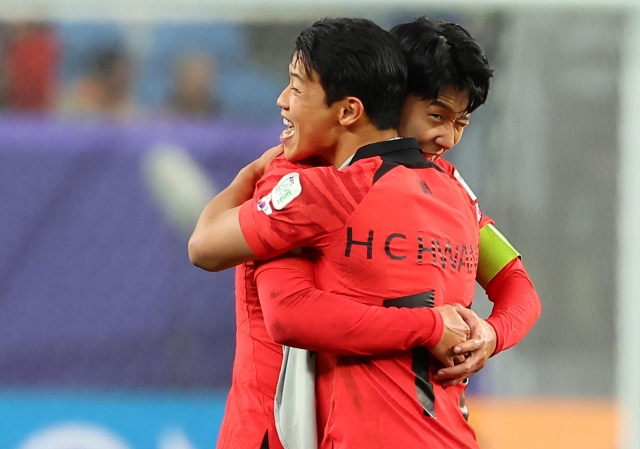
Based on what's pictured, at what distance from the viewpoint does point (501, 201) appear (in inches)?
Answer: 93.8

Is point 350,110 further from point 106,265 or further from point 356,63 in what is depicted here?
point 106,265

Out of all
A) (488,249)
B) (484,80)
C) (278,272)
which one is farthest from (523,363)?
(278,272)

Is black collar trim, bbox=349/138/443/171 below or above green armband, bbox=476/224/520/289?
above

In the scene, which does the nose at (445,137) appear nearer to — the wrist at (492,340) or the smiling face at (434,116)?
the smiling face at (434,116)


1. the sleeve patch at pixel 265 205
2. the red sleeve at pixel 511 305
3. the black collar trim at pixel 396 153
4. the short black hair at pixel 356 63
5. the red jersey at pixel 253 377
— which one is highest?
the short black hair at pixel 356 63

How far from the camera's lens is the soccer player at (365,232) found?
98 cm

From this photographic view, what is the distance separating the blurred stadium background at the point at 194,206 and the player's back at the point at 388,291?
130 cm

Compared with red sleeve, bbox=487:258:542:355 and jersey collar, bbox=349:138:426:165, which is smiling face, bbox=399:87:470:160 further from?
red sleeve, bbox=487:258:542:355

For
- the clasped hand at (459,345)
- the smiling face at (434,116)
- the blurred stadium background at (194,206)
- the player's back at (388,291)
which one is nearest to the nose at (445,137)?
the smiling face at (434,116)

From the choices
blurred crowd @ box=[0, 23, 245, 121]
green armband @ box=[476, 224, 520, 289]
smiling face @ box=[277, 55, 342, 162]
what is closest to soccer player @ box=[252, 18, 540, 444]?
green armband @ box=[476, 224, 520, 289]

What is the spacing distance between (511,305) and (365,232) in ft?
0.95

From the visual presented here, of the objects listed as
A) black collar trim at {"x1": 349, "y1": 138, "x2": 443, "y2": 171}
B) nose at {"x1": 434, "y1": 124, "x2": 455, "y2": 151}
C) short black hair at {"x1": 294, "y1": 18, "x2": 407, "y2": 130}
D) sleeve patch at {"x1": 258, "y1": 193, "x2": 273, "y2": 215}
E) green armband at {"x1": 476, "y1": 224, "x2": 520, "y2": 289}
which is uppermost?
short black hair at {"x1": 294, "y1": 18, "x2": 407, "y2": 130}

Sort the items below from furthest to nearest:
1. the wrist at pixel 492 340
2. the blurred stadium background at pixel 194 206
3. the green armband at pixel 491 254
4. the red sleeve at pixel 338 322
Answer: the blurred stadium background at pixel 194 206 < the green armband at pixel 491 254 < the wrist at pixel 492 340 < the red sleeve at pixel 338 322

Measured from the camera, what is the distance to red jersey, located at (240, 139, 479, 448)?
0.98 meters
